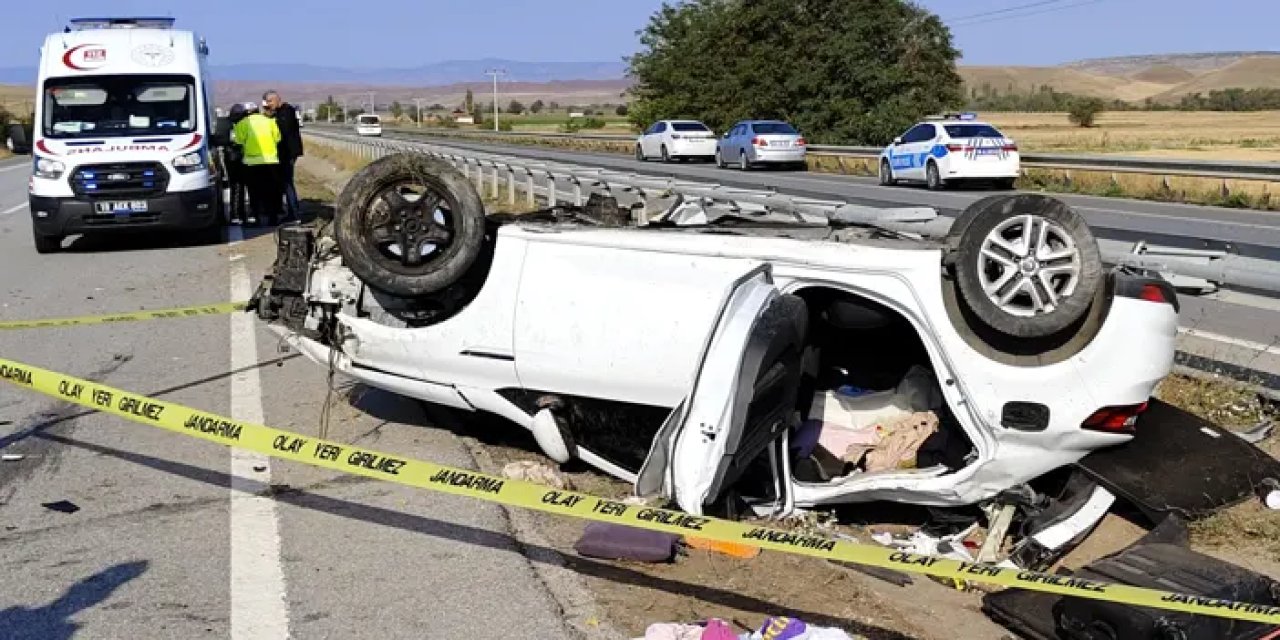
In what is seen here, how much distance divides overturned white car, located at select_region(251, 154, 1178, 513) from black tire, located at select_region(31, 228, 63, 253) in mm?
10249

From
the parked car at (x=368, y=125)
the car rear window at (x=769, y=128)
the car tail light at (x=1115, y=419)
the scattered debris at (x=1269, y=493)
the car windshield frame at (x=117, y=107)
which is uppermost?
the car windshield frame at (x=117, y=107)

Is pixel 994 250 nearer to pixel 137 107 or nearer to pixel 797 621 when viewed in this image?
pixel 797 621

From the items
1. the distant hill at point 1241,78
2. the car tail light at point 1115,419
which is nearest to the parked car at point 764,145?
the car tail light at point 1115,419

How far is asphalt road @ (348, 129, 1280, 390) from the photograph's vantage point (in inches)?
283

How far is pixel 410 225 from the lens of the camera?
5.68 meters

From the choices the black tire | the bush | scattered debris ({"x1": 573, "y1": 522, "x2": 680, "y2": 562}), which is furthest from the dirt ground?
the bush

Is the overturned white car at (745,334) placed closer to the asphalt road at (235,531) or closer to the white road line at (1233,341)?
the asphalt road at (235,531)

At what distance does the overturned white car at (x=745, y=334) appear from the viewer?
4.57 meters

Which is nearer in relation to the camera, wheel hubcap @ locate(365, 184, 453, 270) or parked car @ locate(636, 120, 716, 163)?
wheel hubcap @ locate(365, 184, 453, 270)

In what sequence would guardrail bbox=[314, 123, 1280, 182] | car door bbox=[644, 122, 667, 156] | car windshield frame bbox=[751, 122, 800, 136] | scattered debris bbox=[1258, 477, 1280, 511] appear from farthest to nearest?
car door bbox=[644, 122, 667, 156], car windshield frame bbox=[751, 122, 800, 136], guardrail bbox=[314, 123, 1280, 182], scattered debris bbox=[1258, 477, 1280, 511]

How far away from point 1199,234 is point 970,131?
1127 centimetres

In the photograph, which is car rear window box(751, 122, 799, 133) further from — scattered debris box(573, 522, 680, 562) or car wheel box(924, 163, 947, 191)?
scattered debris box(573, 522, 680, 562)

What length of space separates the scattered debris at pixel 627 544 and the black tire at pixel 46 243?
496 inches

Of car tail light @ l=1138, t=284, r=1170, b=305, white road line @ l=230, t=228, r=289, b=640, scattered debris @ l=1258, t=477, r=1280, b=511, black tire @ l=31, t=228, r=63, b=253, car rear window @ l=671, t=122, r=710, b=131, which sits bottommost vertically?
black tire @ l=31, t=228, r=63, b=253
